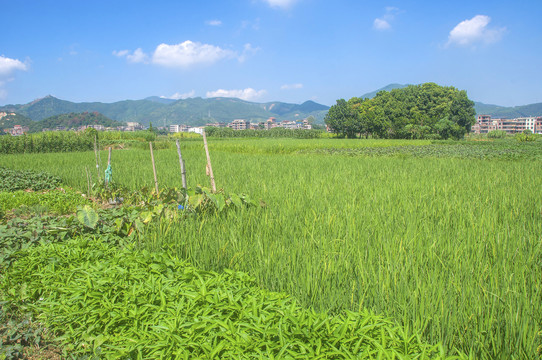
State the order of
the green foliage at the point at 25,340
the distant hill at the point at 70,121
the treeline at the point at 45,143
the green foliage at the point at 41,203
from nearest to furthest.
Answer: the green foliage at the point at 25,340 < the green foliage at the point at 41,203 < the treeline at the point at 45,143 < the distant hill at the point at 70,121

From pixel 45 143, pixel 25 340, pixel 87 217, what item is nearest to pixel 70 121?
pixel 45 143

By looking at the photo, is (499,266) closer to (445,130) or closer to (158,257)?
(158,257)

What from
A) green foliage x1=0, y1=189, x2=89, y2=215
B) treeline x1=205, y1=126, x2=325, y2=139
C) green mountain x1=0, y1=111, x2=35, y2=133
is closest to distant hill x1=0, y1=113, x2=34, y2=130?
green mountain x1=0, y1=111, x2=35, y2=133

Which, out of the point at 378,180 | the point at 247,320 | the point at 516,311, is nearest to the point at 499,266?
the point at 516,311

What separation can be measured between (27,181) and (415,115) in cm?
4982

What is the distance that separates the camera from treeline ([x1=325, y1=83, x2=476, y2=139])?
4803 centimetres

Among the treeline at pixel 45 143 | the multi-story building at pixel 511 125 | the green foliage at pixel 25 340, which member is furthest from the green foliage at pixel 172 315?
the multi-story building at pixel 511 125

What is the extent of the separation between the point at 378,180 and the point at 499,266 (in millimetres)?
4494

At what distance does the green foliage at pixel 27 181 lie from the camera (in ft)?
28.6

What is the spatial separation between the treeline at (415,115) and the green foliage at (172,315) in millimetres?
49865

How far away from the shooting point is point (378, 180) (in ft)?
22.6

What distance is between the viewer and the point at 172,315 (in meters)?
1.88

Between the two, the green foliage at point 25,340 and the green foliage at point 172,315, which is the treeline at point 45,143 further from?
the green foliage at point 25,340

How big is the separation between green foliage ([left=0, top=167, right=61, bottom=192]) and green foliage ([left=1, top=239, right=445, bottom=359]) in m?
7.01
